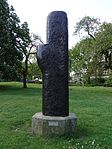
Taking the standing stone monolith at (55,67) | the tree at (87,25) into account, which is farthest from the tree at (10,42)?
the standing stone monolith at (55,67)

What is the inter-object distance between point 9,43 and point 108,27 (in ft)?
33.9

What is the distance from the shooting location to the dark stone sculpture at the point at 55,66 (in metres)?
9.41

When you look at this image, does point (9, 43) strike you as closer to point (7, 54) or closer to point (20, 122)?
point (7, 54)

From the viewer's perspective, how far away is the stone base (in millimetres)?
8758

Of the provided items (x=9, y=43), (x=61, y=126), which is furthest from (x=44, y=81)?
(x=9, y=43)

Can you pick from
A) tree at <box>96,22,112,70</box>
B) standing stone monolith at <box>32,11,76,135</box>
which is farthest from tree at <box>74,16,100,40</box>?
standing stone monolith at <box>32,11,76,135</box>

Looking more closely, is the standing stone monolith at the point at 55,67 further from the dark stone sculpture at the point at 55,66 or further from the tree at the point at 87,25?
the tree at the point at 87,25

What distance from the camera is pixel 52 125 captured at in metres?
8.80

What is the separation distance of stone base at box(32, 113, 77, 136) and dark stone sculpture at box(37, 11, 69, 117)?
46 centimetres

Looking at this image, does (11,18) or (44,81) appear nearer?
(44,81)

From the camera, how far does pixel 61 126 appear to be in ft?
28.9

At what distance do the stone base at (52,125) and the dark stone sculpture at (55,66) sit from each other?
18.1 inches

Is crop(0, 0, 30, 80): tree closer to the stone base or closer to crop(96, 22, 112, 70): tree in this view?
crop(96, 22, 112, 70): tree

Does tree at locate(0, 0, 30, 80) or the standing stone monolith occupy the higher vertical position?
tree at locate(0, 0, 30, 80)
